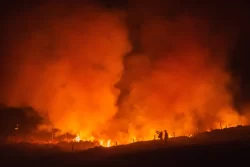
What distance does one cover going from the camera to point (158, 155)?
36.2 metres

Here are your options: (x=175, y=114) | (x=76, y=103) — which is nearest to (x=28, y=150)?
(x=76, y=103)

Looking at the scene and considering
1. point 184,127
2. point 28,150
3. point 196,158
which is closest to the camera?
point 196,158

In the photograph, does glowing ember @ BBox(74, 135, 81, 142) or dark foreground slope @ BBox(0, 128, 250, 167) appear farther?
glowing ember @ BBox(74, 135, 81, 142)

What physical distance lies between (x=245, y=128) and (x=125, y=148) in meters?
15.5

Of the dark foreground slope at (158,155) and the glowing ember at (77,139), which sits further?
the glowing ember at (77,139)

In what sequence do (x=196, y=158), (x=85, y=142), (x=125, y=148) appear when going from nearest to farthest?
1. (x=196, y=158)
2. (x=125, y=148)
3. (x=85, y=142)

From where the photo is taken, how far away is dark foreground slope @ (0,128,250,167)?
102ft

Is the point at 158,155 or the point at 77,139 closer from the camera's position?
the point at 158,155

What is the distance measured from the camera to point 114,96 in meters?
62.8

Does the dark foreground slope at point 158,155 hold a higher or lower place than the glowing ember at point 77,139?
lower

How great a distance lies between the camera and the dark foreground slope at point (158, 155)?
1224 inches

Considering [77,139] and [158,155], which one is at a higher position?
[77,139]

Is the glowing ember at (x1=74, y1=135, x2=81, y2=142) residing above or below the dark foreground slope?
above

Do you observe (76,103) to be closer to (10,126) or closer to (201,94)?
(10,126)
